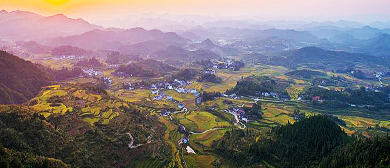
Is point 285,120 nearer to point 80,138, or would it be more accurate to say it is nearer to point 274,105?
point 274,105

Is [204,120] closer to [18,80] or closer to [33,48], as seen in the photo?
[18,80]

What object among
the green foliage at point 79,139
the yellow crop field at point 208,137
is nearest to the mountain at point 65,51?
the green foliage at point 79,139

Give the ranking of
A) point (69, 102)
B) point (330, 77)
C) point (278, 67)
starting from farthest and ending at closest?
1. point (278, 67)
2. point (330, 77)
3. point (69, 102)

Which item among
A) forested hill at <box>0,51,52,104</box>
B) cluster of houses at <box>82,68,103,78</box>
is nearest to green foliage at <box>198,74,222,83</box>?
cluster of houses at <box>82,68,103,78</box>

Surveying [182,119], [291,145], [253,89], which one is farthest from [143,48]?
[291,145]

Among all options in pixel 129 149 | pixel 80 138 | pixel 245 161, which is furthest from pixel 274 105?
pixel 80 138
